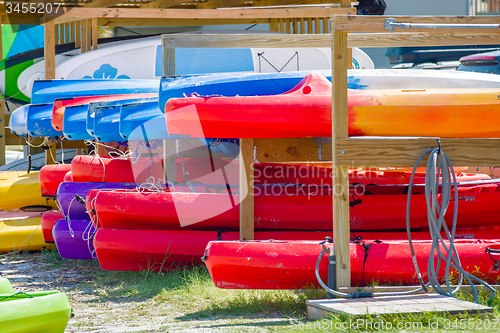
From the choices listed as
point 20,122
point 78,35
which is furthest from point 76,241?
point 78,35

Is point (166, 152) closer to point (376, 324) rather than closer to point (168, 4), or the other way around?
point (376, 324)

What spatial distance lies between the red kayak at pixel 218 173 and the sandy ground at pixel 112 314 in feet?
3.55

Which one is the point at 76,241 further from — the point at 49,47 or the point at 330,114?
the point at 330,114

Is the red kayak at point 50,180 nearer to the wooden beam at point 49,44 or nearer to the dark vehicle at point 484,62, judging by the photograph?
the wooden beam at point 49,44

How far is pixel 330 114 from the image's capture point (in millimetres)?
3832

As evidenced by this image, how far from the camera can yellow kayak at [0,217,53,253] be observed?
6031 millimetres

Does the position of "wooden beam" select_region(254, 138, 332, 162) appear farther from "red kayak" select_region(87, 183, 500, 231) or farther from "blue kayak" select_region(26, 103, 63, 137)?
"blue kayak" select_region(26, 103, 63, 137)

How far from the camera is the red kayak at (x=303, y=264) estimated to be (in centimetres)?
357

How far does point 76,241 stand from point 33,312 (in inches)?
94.3

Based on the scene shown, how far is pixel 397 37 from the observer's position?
4016 millimetres

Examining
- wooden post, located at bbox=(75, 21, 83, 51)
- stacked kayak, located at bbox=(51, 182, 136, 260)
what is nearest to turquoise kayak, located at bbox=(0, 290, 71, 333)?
stacked kayak, located at bbox=(51, 182, 136, 260)

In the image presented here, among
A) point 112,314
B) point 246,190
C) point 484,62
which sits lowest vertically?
point 112,314

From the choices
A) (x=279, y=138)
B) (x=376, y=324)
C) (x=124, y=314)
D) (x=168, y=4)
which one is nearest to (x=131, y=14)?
(x=168, y=4)

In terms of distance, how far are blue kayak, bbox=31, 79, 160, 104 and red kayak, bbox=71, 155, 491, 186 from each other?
0.96 metres
